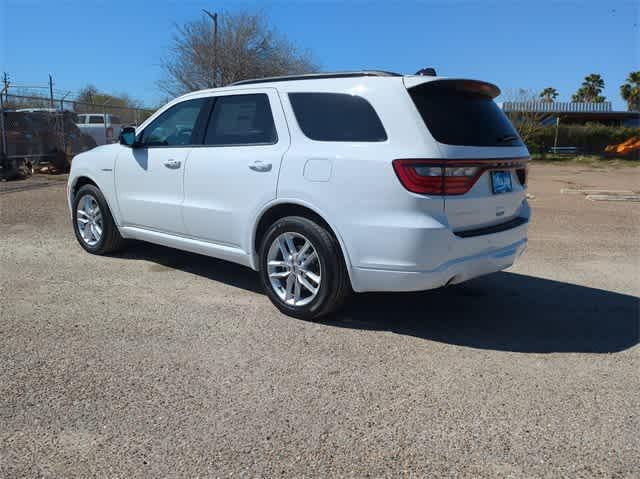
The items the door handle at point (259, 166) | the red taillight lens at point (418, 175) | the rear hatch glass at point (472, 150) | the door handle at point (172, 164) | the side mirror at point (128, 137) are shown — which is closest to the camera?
the red taillight lens at point (418, 175)

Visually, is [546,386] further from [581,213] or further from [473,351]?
[581,213]

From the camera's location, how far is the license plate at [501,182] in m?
4.21

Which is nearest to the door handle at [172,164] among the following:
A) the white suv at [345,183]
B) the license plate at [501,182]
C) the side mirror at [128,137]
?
the white suv at [345,183]

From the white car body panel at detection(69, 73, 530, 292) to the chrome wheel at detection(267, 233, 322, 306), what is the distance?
27 centimetres

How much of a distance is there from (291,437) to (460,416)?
92cm

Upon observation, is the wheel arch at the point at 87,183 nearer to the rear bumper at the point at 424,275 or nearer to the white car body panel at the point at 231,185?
the white car body panel at the point at 231,185

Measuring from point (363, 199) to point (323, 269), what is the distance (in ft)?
2.04

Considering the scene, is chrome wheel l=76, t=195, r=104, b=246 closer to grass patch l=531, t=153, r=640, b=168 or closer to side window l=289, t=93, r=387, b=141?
side window l=289, t=93, r=387, b=141

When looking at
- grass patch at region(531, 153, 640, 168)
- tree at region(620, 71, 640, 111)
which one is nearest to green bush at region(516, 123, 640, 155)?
grass patch at region(531, 153, 640, 168)

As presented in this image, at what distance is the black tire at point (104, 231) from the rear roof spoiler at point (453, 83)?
3663 mm

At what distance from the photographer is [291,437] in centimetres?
281

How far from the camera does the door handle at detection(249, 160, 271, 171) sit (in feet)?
14.9

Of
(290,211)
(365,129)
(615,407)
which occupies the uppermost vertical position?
(365,129)

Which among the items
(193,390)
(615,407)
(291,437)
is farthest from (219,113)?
(615,407)
